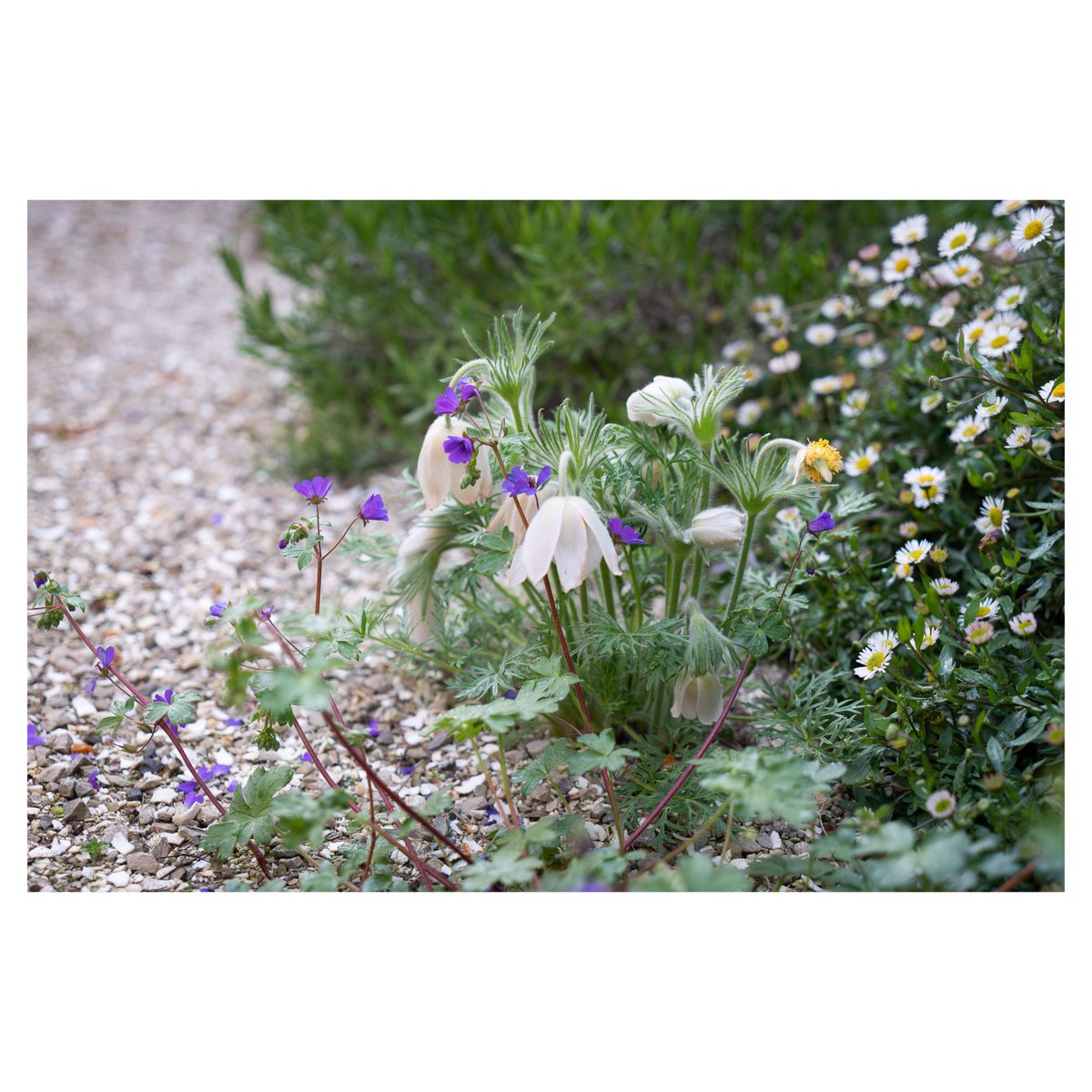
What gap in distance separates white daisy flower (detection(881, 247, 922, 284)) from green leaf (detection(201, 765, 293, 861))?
1.52 metres

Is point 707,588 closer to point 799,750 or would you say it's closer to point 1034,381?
point 799,750

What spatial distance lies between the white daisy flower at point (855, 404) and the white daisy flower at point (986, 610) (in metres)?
0.57

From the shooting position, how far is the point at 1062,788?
128 centimetres

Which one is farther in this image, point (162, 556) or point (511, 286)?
point (511, 286)

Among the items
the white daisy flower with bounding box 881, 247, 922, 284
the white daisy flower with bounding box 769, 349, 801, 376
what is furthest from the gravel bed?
the white daisy flower with bounding box 881, 247, 922, 284

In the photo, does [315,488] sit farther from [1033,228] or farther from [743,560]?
[1033,228]

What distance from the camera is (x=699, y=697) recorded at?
1415mm

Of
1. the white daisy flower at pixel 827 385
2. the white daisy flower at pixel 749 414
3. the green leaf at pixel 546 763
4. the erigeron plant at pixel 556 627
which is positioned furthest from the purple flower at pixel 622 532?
the white daisy flower at pixel 749 414

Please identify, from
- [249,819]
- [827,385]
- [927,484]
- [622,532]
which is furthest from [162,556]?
[927,484]

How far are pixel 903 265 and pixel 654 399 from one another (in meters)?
0.97

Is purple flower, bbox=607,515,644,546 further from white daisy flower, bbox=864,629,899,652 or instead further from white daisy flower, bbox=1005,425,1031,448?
white daisy flower, bbox=1005,425,1031,448

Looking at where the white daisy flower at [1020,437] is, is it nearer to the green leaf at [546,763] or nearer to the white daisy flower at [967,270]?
the white daisy flower at [967,270]

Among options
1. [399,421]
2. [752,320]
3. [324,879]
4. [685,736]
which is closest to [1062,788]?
[685,736]

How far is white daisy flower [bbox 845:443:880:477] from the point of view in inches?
75.5
